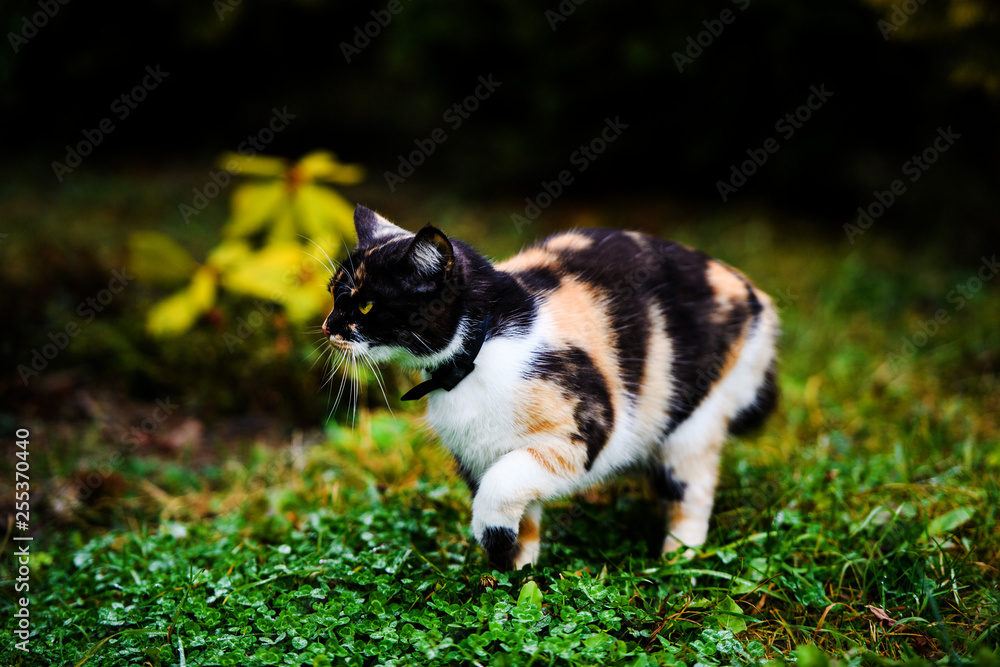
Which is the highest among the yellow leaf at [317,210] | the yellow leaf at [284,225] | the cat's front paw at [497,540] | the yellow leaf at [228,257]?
the cat's front paw at [497,540]

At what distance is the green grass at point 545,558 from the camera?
204 centimetres

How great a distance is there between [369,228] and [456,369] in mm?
603

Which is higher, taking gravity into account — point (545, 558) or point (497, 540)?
point (497, 540)

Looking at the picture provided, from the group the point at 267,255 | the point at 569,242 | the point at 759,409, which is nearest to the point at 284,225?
the point at 267,255

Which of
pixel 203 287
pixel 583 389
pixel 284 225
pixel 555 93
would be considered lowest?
pixel 203 287

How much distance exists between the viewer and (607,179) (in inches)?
244

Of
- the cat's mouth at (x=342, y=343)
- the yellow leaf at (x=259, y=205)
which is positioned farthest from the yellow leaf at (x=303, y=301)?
the cat's mouth at (x=342, y=343)

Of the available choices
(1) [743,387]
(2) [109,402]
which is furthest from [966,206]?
(2) [109,402]

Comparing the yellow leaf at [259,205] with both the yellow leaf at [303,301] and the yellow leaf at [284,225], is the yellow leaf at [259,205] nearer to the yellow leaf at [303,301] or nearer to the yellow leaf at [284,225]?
the yellow leaf at [284,225]

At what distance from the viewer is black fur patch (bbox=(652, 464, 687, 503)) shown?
2.58 m

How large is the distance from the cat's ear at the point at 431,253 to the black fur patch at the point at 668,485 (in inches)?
45.1

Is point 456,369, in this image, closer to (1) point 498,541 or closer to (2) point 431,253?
(2) point 431,253

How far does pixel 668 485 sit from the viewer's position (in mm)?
2605

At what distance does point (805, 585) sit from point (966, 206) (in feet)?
12.8
